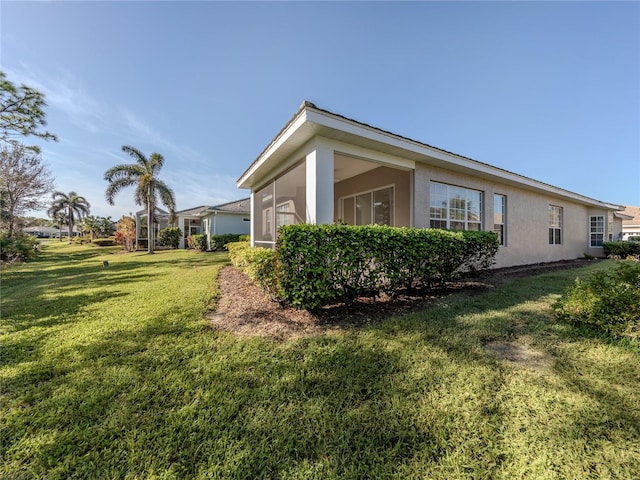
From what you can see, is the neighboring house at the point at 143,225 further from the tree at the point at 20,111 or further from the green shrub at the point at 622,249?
the green shrub at the point at 622,249

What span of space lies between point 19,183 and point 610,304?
2657 cm

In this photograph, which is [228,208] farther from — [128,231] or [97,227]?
[97,227]

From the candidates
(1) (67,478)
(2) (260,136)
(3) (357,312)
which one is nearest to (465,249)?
(3) (357,312)

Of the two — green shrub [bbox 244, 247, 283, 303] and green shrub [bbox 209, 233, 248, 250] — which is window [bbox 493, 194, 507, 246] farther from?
green shrub [bbox 209, 233, 248, 250]

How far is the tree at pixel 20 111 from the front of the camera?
9.43 metres

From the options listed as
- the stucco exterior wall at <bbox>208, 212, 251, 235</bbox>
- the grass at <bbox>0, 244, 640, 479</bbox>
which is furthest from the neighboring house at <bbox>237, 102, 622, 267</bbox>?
the stucco exterior wall at <bbox>208, 212, 251, 235</bbox>

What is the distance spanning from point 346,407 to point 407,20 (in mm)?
10425

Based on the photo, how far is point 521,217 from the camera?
1052 centimetres

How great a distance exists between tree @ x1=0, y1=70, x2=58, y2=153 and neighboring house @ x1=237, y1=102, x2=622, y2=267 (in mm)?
8403

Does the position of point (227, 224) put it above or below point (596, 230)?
above

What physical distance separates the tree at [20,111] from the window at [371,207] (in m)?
13.2

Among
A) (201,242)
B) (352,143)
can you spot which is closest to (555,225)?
(352,143)

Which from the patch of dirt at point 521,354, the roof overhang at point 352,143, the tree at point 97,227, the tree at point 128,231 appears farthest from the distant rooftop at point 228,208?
the patch of dirt at point 521,354

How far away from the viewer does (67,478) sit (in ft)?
5.41
